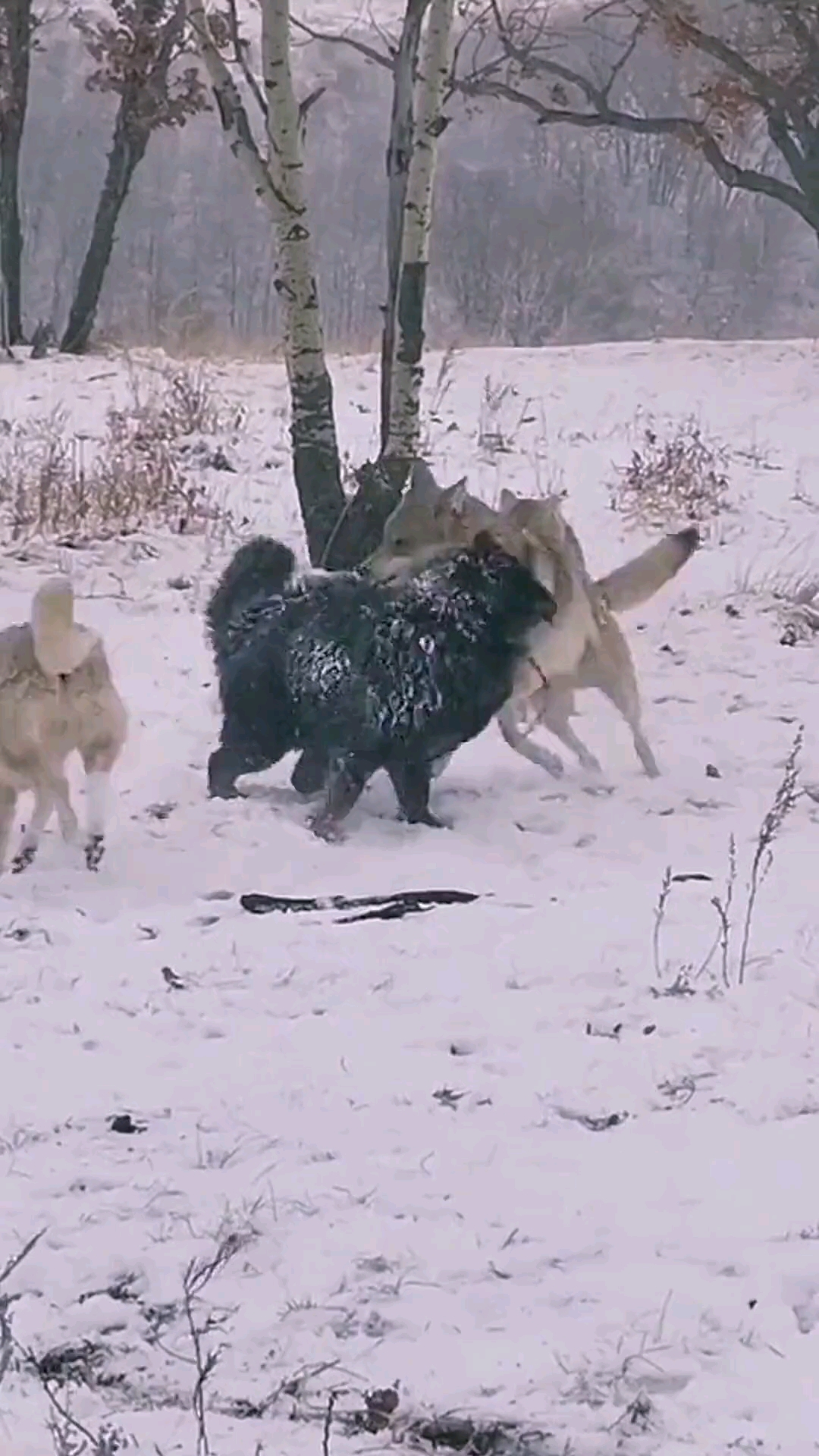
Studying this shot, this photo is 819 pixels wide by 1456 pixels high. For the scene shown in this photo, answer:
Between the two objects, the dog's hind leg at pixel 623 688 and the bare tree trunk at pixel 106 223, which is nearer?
the dog's hind leg at pixel 623 688

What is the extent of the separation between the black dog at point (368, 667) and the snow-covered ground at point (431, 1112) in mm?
230

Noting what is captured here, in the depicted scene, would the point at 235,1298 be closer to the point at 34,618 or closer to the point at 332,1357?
the point at 332,1357

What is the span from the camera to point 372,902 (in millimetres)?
5402

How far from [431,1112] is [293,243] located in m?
6.26

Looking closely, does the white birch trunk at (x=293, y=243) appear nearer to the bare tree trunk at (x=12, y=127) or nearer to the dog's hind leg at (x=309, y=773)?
the dog's hind leg at (x=309, y=773)

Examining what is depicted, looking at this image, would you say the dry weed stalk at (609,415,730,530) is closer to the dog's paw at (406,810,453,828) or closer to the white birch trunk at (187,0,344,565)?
the white birch trunk at (187,0,344,565)

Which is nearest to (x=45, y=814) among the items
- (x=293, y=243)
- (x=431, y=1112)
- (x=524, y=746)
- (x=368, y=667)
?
(x=368, y=667)

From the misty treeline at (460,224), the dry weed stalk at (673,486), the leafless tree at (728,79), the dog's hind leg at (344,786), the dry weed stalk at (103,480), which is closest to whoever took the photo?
the dog's hind leg at (344,786)

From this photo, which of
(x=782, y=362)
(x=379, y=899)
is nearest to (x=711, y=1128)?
(x=379, y=899)

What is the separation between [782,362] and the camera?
16.7 metres

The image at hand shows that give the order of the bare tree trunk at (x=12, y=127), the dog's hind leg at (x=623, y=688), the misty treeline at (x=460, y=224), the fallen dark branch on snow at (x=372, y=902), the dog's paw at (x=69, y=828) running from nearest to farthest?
the fallen dark branch on snow at (x=372, y=902) < the dog's paw at (x=69, y=828) < the dog's hind leg at (x=623, y=688) < the bare tree trunk at (x=12, y=127) < the misty treeline at (x=460, y=224)

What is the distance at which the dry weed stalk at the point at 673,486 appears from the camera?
11164mm

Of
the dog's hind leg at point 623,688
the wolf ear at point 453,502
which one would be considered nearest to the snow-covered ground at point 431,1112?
the dog's hind leg at point 623,688

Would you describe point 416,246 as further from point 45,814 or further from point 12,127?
point 12,127
